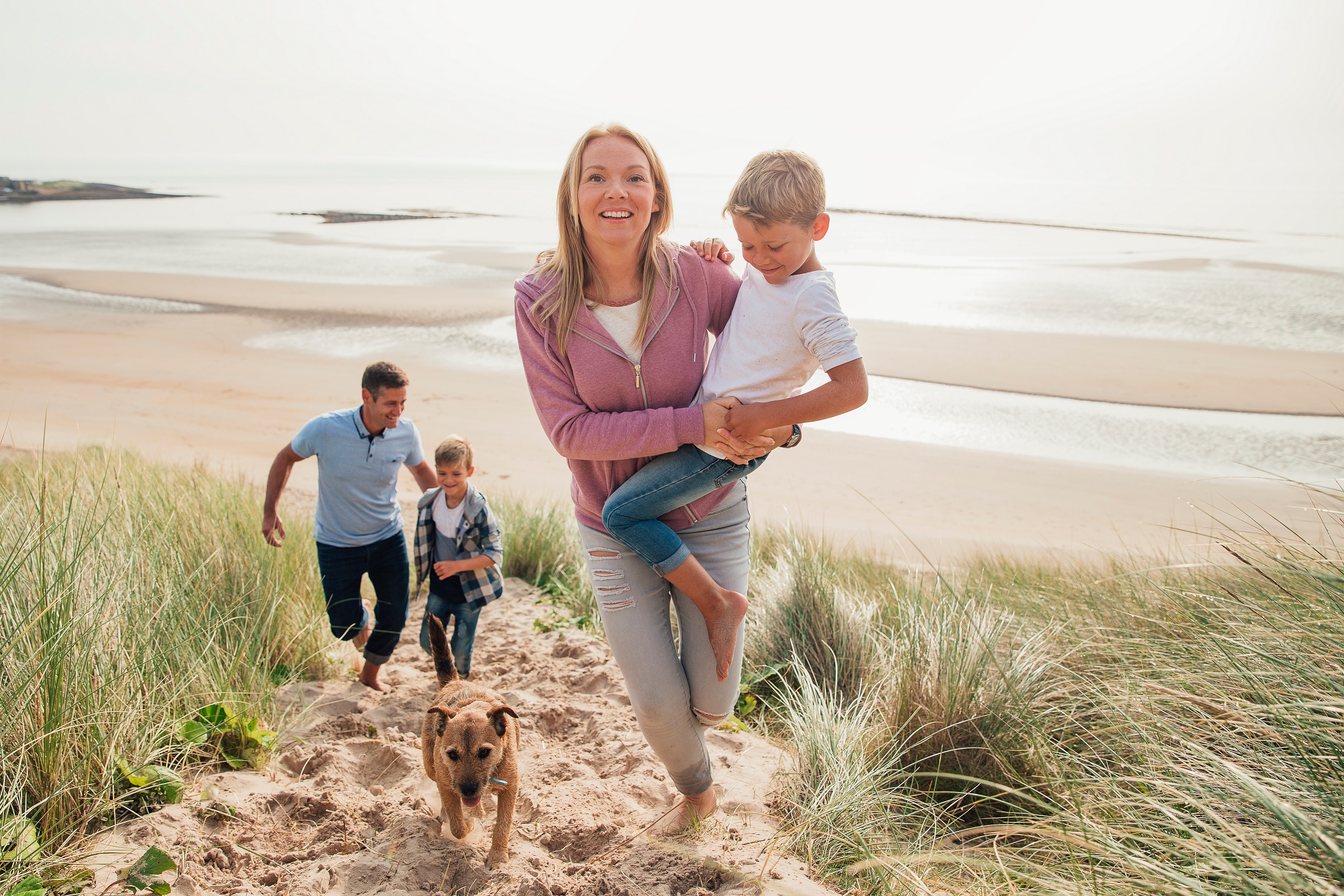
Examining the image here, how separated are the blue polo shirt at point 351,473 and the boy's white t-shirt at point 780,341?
2444 mm

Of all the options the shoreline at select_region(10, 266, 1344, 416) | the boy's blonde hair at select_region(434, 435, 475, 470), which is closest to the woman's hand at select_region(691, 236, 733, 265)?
the boy's blonde hair at select_region(434, 435, 475, 470)

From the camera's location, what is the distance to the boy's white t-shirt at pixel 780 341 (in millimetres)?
2953

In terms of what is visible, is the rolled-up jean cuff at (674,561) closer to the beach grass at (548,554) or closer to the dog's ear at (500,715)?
the dog's ear at (500,715)

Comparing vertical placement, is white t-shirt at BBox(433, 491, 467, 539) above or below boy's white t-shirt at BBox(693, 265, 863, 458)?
below

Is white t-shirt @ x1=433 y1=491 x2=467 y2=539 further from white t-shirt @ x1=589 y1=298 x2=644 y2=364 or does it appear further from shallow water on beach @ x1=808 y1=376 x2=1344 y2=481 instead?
shallow water on beach @ x1=808 y1=376 x2=1344 y2=481

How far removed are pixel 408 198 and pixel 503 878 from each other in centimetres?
8842

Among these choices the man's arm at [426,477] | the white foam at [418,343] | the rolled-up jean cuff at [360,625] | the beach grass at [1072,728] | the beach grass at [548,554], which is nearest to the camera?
the beach grass at [1072,728]

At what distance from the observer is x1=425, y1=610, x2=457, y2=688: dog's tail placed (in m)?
3.88

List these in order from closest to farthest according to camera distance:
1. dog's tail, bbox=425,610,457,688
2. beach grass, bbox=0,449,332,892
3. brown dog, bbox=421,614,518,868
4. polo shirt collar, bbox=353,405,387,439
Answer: beach grass, bbox=0,449,332,892, brown dog, bbox=421,614,518,868, dog's tail, bbox=425,610,457,688, polo shirt collar, bbox=353,405,387,439

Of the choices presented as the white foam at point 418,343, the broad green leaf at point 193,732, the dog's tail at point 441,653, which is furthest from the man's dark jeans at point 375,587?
the white foam at point 418,343

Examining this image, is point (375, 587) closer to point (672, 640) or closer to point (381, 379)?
point (381, 379)

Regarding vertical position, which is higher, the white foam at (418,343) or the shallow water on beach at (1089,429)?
the white foam at (418,343)

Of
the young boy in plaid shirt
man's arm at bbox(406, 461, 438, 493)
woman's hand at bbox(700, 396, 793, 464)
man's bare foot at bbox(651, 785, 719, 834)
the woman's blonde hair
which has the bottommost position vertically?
man's bare foot at bbox(651, 785, 719, 834)

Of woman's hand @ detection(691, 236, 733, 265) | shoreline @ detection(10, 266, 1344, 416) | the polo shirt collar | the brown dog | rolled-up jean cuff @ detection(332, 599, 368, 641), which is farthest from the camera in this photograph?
shoreline @ detection(10, 266, 1344, 416)
